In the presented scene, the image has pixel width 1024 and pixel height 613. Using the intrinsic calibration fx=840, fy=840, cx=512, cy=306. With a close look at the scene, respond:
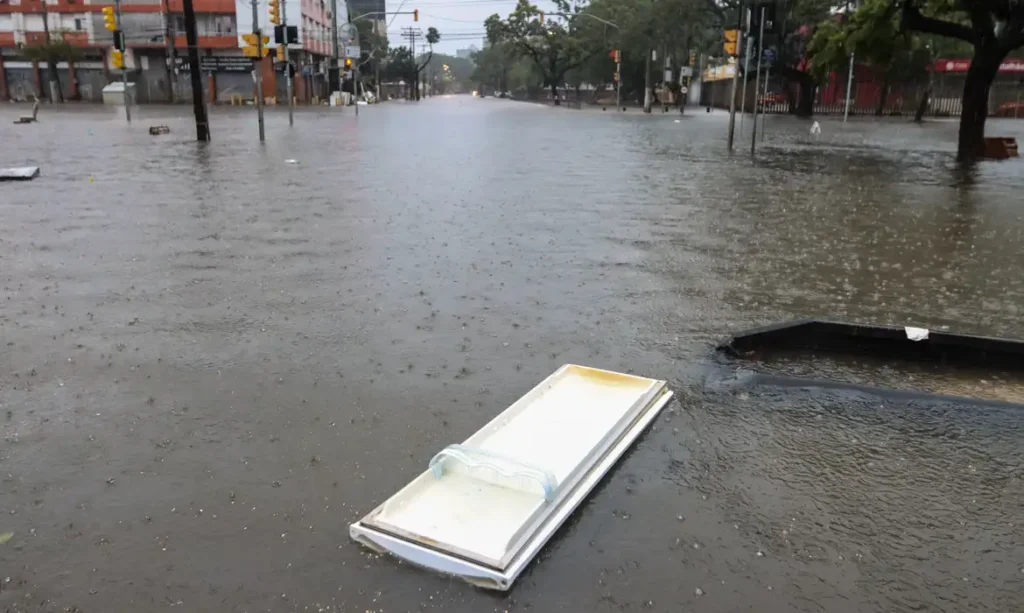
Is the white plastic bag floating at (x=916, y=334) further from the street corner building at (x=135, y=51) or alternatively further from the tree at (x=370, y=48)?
the tree at (x=370, y=48)

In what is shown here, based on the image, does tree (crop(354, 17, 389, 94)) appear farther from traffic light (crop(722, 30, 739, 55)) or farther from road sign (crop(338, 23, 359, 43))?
traffic light (crop(722, 30, 739, 55))

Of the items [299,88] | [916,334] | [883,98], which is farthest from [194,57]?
[299,88]

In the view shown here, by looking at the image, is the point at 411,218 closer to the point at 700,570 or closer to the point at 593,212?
the point at 593,212

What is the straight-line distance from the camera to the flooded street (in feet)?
10.7

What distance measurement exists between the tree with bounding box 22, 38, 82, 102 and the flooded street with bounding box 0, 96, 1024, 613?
66.8 m

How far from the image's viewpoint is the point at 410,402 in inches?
194

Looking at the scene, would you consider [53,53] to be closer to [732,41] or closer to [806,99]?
[806,99]

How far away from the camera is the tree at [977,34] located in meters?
19.5

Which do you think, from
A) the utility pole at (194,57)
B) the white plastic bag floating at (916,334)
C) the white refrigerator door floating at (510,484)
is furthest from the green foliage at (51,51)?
the white plastic bag floating at (916,334)

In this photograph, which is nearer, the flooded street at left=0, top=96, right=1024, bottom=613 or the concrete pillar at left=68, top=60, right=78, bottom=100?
the flooded street at left=0, top=96, right=1024, bottom=613

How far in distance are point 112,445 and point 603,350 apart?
3152 mm

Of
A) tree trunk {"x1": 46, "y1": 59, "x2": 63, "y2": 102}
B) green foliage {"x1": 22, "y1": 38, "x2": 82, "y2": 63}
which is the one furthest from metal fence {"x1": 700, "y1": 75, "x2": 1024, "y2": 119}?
tree trunk {"x1": 46, "y1": 59, "x2": 63, "y2": 102}

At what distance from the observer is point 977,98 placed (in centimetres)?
2127

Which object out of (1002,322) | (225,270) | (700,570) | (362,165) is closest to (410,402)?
(700,570)
